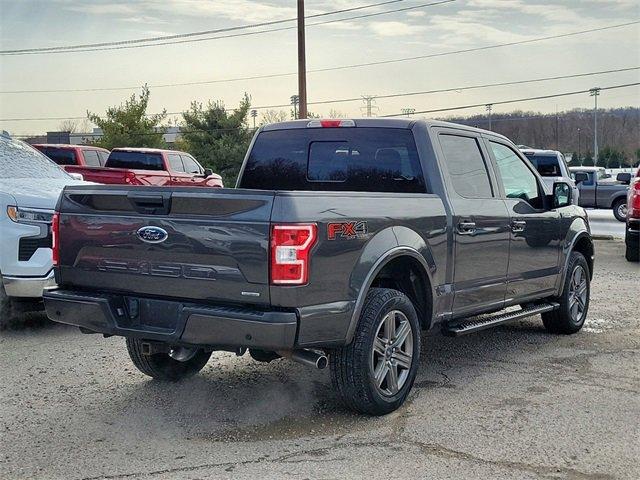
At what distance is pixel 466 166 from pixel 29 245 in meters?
3.98

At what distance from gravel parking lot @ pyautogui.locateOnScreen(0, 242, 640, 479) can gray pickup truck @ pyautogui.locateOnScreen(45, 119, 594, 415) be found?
1.10 feet

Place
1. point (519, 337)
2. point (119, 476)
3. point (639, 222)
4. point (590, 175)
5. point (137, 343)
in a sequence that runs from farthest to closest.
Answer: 1. point (590, 175)
2. point (639, 222)
3. point (519, 337)
4. point (137, 343)
5. point (119, 476)

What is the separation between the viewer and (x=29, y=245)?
730cm

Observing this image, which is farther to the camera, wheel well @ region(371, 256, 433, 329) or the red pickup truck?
the red pickup truck

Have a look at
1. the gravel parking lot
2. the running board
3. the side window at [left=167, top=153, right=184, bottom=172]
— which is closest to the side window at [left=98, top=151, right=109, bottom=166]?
the side window at [left=167, top=153, right=184, bottom=172]

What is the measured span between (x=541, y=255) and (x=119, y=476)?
14.3 ft

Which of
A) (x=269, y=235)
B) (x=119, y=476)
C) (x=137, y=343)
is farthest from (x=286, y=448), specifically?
(x=137, y=343)

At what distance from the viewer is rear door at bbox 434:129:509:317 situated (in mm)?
5910

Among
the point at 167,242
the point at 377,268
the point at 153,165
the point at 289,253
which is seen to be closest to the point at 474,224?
the point at 377,268

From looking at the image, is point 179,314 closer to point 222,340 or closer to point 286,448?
point 222,340

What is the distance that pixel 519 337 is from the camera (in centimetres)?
770

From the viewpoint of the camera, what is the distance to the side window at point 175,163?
23.9 m

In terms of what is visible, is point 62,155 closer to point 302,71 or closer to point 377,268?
point 302,71

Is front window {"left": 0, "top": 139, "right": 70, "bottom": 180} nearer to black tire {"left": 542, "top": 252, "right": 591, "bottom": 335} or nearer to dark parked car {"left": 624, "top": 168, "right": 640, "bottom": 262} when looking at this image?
black tire {"left": 542, "top": 252, "right": 591, "bottom": 335}
